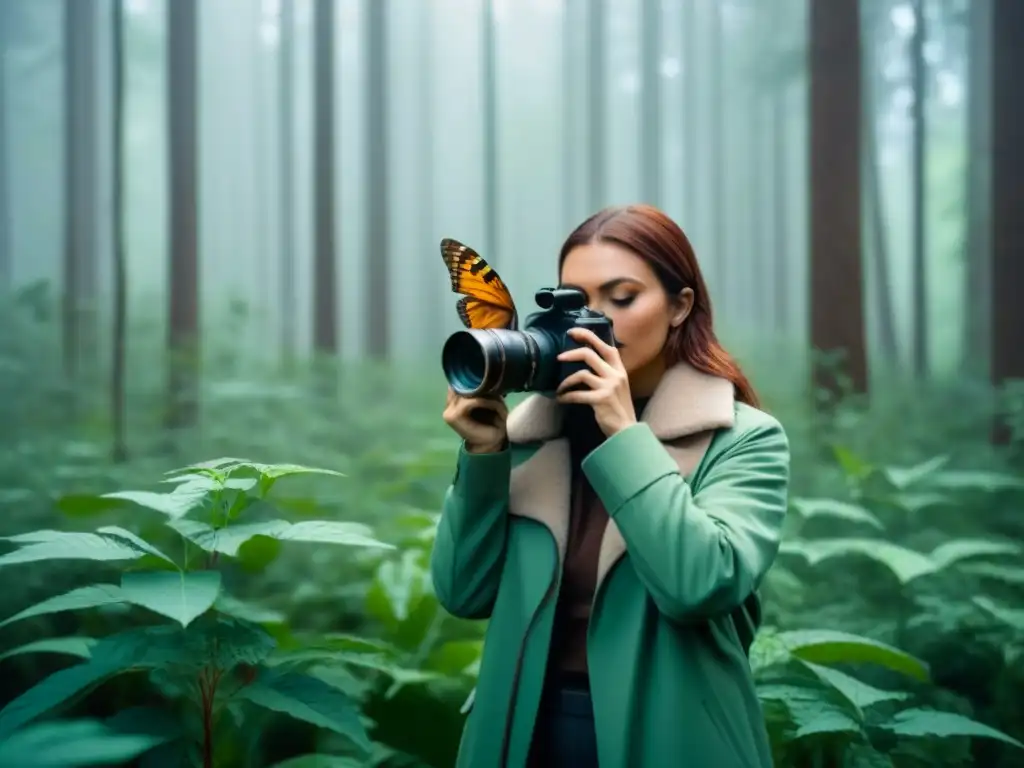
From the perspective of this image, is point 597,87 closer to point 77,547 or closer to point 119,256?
point 119,256

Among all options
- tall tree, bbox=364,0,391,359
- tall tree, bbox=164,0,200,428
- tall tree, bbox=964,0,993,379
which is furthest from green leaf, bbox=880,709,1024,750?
tall tree, bbox=364,0,391,359

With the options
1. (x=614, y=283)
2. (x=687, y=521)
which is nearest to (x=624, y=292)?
(x=614, y=283)

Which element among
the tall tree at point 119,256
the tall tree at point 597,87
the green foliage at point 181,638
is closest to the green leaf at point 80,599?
the green foliage at point 181,638

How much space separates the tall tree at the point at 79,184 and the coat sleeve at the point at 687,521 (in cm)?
576

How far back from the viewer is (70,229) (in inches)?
318

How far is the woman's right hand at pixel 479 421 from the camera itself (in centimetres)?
146

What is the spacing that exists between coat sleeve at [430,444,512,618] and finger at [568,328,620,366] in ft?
0.82

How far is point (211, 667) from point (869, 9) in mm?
10053

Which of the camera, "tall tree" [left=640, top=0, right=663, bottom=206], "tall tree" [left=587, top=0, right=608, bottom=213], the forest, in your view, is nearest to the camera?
the camera

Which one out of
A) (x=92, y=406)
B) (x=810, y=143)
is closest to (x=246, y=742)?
(x=92, y=406)

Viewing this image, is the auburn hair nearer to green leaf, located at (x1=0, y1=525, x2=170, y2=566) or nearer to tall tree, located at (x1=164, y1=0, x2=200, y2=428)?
green leaf, located at (x1=0, y1=525, x2=170, y2=566)

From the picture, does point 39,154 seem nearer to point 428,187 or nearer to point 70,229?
point 70,229

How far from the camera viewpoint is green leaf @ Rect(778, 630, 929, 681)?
2.21 m

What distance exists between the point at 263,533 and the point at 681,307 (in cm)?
85
